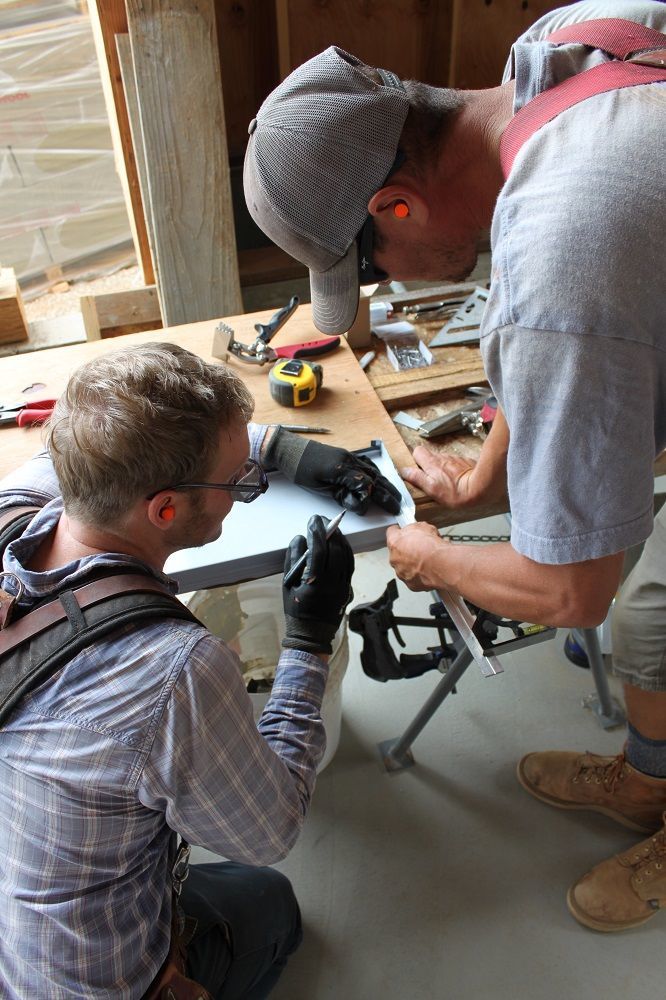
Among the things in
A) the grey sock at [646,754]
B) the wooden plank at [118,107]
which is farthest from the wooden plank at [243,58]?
the grey sock at [646,754]

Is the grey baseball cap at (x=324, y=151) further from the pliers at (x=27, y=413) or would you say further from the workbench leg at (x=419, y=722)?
the workbench leg at (x=419, y=722)

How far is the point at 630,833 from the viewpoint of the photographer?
2250 millimetres

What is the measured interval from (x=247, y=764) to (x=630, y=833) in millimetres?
1614

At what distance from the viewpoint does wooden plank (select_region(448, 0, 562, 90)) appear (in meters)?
3.80

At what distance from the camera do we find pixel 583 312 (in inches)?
40.9

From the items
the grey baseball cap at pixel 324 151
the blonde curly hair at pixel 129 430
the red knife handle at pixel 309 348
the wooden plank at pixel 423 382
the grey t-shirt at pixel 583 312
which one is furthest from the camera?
the red knife handle at pixel 309 348

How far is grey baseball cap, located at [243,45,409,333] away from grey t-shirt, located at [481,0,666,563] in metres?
0.26

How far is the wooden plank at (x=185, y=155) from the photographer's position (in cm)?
283

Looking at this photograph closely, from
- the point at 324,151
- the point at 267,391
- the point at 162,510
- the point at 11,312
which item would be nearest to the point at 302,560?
the point at 162,510

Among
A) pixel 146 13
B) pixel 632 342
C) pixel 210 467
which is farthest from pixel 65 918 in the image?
pixel 146 13

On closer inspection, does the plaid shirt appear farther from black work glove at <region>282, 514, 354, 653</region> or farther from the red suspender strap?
the red suspender strap

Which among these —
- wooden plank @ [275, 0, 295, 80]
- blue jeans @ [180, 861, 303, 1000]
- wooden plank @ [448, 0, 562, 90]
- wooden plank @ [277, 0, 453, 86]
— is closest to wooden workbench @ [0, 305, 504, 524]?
blue jeans @ [180, 861, 303, 1000]

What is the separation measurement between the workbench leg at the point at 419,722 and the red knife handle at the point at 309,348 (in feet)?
3.03

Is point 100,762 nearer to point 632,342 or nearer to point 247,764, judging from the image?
point 247,764
